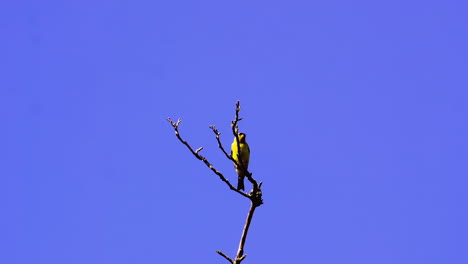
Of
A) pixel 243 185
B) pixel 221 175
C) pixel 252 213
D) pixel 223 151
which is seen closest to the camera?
pixel 252 213

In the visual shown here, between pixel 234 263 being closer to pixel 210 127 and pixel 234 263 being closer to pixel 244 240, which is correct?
pixel 244 240

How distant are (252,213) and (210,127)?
1.10 meters

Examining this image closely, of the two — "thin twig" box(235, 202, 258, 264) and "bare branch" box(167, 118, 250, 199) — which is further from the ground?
"bare branch" box(167, 118, 250, 199)

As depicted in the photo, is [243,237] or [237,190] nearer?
Result: [243,237]

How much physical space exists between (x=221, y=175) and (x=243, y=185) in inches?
177

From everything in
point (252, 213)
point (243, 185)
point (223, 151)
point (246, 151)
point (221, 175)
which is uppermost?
point (246, 151)

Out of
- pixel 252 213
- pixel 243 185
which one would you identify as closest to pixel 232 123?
pixel 252 213

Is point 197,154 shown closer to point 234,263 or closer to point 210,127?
point 210,127

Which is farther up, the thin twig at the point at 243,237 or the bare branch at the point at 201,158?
the bare branch at the point at 201,158

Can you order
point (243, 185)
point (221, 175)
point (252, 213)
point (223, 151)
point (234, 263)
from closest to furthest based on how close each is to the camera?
point (234, 263) → point (252, 213) → point (221, 175) → point (223, 151) → point (243, 185)

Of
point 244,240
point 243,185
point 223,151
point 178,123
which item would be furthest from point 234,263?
point 243,185

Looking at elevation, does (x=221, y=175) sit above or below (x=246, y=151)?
below

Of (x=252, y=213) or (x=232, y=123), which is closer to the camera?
(x=252, y=213)

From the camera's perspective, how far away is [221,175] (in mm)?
3984
